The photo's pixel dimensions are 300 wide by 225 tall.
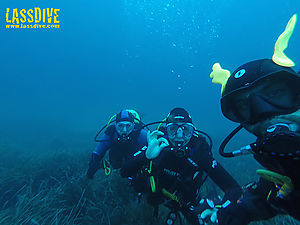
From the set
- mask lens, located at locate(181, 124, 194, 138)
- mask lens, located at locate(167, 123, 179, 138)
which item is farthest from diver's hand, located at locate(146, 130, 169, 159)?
mask lens, located at locate(181, 124, 194, 138)

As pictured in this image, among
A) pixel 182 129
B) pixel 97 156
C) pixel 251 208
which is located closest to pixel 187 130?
pixel 182 129

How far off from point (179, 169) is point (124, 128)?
2148 mm

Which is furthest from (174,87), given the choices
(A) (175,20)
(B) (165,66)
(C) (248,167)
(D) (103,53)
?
(C) (248,167)

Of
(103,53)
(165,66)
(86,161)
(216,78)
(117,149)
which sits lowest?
(86,161)

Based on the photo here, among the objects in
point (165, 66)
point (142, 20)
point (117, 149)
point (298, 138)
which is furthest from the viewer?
point (165, 66)

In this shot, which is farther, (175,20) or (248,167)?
(175,20)

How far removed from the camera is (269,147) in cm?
101

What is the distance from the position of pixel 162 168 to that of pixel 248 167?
855cm

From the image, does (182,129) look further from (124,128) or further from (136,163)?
(124,128)

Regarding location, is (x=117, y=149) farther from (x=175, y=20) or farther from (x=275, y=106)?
(x=175, y=20)

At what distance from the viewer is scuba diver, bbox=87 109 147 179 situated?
189 inches

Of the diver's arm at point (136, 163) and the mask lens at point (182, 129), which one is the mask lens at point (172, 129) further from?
the diver's arm at point (136, 163)

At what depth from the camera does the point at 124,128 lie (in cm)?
477

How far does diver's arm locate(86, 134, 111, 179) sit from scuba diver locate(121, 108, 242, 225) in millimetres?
1991
